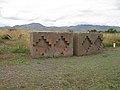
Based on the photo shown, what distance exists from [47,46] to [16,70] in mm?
5016

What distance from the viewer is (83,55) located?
1806 cm

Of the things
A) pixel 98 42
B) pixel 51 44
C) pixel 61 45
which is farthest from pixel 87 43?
pixel 51 44

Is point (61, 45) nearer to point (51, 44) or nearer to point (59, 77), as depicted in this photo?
point (51, 44)

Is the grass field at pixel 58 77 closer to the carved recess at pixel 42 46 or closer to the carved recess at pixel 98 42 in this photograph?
the carved recess at pixel 42 46

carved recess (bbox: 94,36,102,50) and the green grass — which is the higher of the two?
carved recess (bbox: 94,36,102,50)

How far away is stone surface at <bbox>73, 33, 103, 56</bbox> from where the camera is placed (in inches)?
714

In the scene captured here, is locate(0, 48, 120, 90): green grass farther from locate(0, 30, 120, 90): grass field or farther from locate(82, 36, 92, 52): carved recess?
locate(82, 36, 92, 52): carved recess

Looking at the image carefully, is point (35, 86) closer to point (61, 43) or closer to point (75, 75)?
point (75, 75)

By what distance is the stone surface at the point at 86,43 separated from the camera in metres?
18.1

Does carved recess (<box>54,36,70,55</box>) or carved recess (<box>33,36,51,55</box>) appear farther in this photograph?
carved recess (<box>54,36,70,55</box>)

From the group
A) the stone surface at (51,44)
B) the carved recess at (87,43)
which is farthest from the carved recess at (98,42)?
the stone surface at (51,44)

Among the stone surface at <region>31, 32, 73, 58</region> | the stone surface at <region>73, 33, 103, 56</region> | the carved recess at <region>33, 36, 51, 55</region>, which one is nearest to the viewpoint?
the stone surface at <region>31, 32, 73, 58</region>

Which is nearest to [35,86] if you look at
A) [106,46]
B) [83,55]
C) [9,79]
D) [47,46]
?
[9,79]

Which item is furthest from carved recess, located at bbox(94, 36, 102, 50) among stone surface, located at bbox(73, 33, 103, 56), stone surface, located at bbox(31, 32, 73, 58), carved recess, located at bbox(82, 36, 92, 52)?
stone surface, located at bbox(31, 32, 73, 58)
